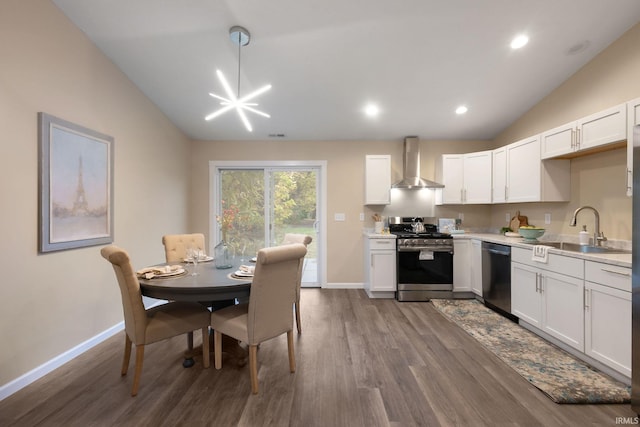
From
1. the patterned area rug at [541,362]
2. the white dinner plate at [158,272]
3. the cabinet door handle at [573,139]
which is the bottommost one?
the patterned area rug at [541,362]

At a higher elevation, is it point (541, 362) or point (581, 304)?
point (581, 304)

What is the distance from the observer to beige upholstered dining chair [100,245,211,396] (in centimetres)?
178

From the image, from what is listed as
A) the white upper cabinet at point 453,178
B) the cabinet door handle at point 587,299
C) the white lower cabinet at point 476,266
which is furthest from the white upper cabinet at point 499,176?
the cabinet door handle at point 587,299

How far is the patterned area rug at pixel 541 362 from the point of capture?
70.4 inches

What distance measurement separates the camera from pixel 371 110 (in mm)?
3615

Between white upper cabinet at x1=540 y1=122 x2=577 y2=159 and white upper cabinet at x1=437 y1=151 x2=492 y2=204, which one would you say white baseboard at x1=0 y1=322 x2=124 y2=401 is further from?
white upper cabinet at x1=540 y1=122 x2=577 y2=159

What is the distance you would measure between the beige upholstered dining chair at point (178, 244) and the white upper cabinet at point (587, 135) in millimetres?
3932

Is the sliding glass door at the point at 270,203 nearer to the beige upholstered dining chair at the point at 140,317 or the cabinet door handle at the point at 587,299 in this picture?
the beige upholstered dining chair at the point at 140,317

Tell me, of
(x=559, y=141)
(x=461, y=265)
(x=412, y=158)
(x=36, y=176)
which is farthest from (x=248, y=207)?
(x=559, y=141)

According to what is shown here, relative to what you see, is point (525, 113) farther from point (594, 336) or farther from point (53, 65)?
point (53, 65)

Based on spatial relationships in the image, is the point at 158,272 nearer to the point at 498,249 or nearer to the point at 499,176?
the point at 498,249

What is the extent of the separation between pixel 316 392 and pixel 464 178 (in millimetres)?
3580

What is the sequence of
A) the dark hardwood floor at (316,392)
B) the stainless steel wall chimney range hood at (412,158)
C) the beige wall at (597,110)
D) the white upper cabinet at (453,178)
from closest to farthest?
the dark hardwood floor at (316,392) < the beige wall at (597,110) < the white upper cabinet at (453,178) < the stainless steel wall chimney range hood at (412,158)

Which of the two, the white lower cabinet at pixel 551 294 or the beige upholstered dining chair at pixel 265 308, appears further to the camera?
the white lower cabinet at pixel 551 294
